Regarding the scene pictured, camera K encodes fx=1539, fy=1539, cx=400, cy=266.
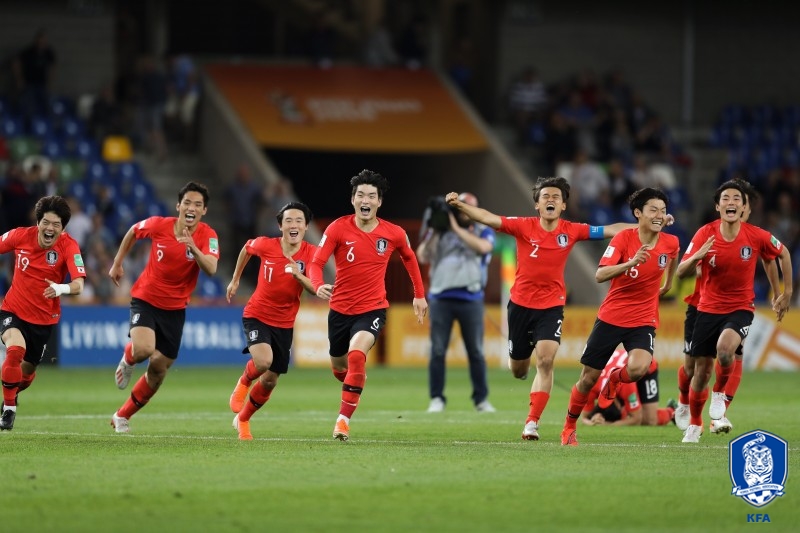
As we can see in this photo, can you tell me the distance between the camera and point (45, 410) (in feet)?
58.0

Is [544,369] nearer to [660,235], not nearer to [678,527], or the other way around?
[660,235]

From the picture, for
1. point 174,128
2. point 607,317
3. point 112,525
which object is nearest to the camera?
point 112,525

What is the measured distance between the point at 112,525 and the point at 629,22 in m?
32.5

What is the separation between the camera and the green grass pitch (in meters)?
9.04

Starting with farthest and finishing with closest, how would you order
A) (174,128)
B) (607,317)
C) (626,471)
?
1. (174,128)
2. (607,317)
3. (626,471)

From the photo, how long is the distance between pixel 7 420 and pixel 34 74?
18501 millimetres

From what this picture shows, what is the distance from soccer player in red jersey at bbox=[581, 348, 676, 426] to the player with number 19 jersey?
7.69 feet

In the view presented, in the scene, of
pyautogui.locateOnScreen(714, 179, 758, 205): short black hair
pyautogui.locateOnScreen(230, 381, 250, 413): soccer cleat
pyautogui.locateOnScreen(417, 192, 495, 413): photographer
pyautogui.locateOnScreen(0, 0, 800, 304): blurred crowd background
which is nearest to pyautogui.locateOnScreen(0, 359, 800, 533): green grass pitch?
pyautogui.locateOnScreen(230, 381, 250, 413): soccer cleat

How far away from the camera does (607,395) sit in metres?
16.0

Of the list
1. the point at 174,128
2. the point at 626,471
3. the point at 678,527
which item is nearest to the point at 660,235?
the point at 626,471

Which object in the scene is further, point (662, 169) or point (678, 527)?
point (662, 169)

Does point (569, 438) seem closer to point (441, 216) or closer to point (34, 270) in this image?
point (34, 270)

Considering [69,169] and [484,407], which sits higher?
[69,169]

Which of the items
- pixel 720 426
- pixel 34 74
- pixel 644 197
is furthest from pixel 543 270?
pixel 34 74
